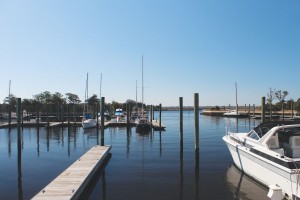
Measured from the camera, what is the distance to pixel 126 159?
1897cm

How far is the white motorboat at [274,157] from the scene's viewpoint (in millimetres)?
9602

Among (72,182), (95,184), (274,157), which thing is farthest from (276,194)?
Result: (95,184)

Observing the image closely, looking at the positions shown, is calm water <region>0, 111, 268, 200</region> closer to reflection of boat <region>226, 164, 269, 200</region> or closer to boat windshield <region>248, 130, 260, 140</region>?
reflection of boat <region>226, 164, 269, 200</region>

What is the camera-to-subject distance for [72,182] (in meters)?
11.1

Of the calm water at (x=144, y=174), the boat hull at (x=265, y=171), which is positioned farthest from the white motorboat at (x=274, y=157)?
the calm water at (x=144, y=174)

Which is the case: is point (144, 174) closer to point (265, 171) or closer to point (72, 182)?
point (72, 182)

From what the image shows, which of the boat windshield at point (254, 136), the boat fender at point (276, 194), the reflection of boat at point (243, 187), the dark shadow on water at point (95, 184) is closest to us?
the boat fender at point (276, 194)

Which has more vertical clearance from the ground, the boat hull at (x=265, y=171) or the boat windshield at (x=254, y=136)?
the boat windshield at (x=254, y=136)

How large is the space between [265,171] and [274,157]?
3.43ft

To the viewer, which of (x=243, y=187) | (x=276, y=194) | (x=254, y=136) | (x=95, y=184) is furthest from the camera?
(x=254, y=136)

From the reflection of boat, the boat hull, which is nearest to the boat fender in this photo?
the boat hull

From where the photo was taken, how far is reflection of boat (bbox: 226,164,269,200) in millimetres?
11477

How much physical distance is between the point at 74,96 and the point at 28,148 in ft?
294

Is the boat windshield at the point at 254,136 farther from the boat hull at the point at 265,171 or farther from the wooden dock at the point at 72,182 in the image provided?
the wooden dock at the point at 72,182
